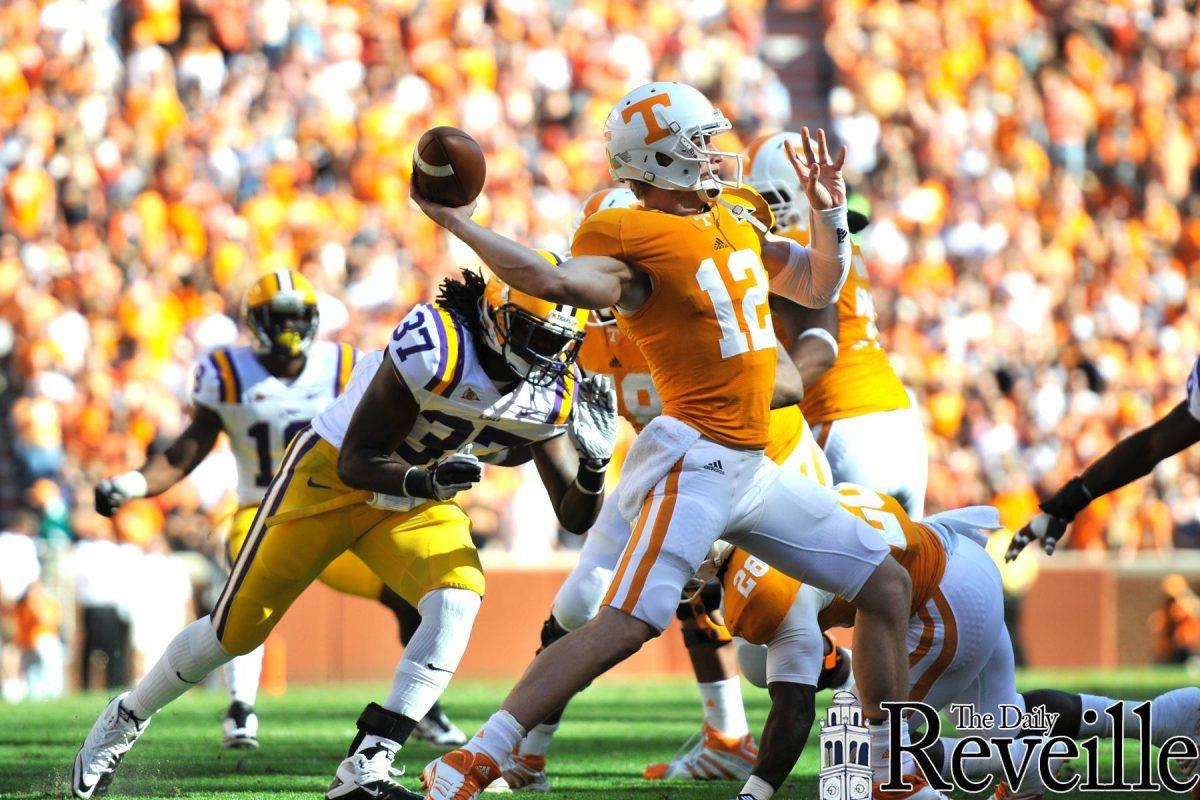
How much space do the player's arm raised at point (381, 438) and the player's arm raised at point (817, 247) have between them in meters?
1.10

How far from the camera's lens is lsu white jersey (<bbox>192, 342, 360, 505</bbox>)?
753 centimetres

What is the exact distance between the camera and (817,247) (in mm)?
5418

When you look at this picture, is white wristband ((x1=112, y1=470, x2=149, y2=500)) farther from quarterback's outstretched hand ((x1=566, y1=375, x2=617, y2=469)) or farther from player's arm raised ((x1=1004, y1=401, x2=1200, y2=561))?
player's arm raised ((x1=1004, y1=401, x2=1200, y2=561))

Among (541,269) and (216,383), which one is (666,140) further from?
(216,383)

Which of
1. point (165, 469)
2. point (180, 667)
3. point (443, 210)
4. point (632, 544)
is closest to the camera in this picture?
point (443, 210)

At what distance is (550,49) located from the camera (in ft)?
53.3

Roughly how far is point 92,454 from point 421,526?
7.29 metres

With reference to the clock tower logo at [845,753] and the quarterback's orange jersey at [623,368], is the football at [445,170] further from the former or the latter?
the clock tower logo at [845,753]

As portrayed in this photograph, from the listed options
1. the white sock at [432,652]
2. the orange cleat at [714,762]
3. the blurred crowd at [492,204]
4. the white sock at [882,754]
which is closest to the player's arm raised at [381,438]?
the white sock at [432,652]

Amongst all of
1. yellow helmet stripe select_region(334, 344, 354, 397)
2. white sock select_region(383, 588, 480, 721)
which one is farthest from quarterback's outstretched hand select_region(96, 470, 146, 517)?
white sock select_region(383, 588, 480, 721)

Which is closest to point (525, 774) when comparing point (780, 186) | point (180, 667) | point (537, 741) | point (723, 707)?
point (537, 741)

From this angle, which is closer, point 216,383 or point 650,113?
point 650,113

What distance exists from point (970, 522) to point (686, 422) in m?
1.03

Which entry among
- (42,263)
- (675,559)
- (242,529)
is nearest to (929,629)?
(675,559)
